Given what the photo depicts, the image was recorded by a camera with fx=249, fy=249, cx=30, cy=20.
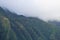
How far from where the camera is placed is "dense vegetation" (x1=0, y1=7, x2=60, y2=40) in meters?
13.8

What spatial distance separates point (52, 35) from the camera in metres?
16.1

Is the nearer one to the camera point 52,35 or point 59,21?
point 52,35

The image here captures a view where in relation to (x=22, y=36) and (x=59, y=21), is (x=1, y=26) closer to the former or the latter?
(x=22, y=36)

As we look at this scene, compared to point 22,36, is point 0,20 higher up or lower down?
higher up

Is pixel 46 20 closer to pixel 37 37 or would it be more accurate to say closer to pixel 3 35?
pixel 37 37

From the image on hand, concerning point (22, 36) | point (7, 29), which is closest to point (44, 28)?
point (22, 36)

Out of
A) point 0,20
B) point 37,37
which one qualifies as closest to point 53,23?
point 37,37

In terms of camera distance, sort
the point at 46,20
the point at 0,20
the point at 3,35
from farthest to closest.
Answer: the point at 46,20
the point at 0,20
the point at 3,35

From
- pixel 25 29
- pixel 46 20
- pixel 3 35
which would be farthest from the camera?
pixel 46 20

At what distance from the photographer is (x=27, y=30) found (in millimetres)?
16422

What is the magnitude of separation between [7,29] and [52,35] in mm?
3445

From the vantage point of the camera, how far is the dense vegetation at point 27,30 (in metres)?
13.8

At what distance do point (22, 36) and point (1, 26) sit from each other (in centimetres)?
173

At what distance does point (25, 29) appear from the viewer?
16.0m
